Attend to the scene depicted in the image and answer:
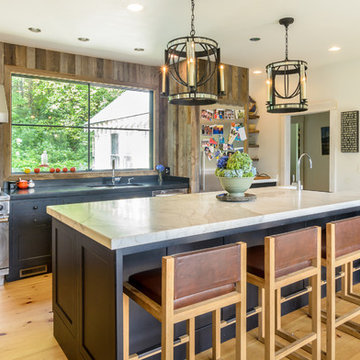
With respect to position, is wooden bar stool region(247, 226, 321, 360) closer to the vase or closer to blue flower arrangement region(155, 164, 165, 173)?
the vase

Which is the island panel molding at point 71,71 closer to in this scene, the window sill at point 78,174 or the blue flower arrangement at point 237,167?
the window sill at point 78,174

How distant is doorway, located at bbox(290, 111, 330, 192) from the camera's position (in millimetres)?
6980

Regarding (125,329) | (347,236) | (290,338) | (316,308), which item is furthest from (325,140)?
(125,329)

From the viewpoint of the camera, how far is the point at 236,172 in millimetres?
2506

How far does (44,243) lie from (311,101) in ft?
14.4

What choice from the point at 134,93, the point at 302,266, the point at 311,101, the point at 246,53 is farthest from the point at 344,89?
the point at 302,266

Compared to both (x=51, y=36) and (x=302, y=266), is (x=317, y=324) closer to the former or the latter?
(x=302, y=266)

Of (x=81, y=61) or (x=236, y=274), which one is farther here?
(x=81, y=61)

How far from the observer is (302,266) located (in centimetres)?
192

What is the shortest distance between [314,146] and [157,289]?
6470 mm

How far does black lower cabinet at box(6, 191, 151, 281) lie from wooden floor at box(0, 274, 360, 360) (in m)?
0.30

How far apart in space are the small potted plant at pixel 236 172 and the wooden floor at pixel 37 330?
109 centimetres

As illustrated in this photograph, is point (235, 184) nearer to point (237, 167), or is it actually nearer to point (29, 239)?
point (237, 167)

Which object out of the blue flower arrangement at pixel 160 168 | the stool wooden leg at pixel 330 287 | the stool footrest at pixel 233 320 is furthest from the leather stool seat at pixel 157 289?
the blue flower arrangement at pixel 160 168
